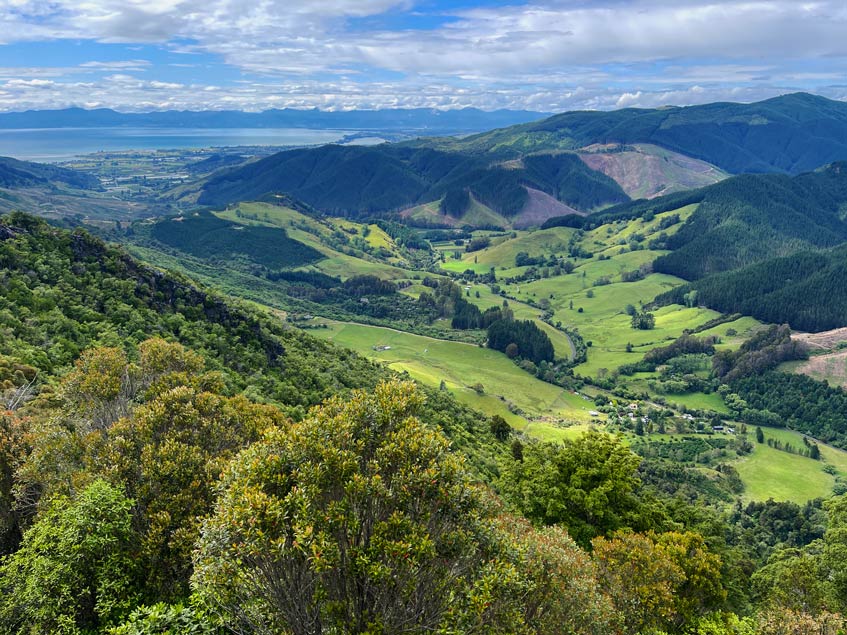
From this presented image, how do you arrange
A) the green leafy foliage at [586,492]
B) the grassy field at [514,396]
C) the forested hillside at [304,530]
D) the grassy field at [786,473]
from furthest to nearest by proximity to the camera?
the grassy field at [514,396] → the grassy field at [786,473] → the green leafy foliage at [586,492] → the forested hillside at [304,530]

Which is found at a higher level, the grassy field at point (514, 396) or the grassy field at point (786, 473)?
the grassy field at point (514, 396)

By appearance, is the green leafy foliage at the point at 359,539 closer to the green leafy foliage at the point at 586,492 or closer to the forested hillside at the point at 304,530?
the forested hillside at the point at 304,530

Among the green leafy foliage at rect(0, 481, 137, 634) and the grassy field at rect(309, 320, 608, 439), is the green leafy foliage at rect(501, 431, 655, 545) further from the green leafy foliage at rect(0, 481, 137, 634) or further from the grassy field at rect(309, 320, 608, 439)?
the grassy field at rect(309, 320, 608, 439)

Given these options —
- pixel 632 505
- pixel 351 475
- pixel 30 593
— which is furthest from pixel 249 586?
pixel 632 505

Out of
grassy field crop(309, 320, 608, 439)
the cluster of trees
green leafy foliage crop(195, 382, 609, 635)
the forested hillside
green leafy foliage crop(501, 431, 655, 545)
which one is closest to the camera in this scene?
green leafy foliage crop(195, 382, 609, 635)

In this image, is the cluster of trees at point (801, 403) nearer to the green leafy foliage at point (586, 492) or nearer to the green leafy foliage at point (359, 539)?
the green leafy foliage at point (586, 492)

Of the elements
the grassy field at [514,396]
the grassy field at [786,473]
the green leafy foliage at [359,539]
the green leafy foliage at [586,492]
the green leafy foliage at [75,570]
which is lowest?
the grassy field at [786,473]

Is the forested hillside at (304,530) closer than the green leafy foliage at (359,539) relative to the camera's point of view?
No

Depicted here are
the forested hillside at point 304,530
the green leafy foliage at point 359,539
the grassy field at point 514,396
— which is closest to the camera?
the green leafy foliage at point 359,539

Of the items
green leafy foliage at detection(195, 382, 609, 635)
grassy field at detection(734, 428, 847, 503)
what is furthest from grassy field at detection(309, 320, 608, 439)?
green leafy foliage at detection(195, 382, 609, 635)

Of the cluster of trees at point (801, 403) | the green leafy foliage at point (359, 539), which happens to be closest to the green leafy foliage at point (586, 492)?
the green leafy foliage at point (359, 539)

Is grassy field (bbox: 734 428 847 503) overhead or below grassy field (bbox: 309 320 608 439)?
below
